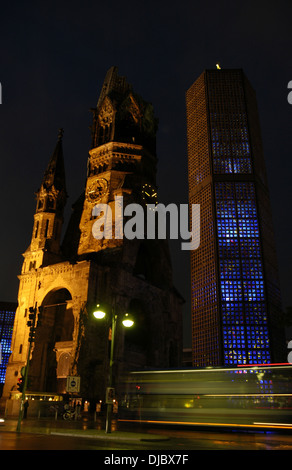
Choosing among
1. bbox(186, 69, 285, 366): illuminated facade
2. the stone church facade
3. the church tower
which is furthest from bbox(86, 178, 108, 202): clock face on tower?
bbox(186, 69, 285, 366): illuminated facade

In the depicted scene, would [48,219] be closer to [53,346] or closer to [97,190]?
[97,190]

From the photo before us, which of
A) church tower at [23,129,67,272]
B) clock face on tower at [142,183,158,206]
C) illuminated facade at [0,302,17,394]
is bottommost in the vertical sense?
illuminated facade at [0,302,17,394]

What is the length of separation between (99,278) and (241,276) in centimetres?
2144

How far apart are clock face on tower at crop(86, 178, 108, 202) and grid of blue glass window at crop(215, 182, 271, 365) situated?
17.5 meters

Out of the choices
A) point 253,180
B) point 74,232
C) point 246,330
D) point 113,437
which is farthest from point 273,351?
point 113,437

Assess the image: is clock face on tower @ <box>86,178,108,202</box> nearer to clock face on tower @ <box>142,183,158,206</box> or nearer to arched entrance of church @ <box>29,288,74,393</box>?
clock face on tower @ <box>142,183,158,206</box>

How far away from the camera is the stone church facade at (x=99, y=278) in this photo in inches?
1694

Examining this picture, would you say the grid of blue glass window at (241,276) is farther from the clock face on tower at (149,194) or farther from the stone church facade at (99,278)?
the clock face on tower at (149,194)

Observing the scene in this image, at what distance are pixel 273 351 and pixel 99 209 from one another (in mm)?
30600

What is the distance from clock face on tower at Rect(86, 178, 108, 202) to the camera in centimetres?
5447

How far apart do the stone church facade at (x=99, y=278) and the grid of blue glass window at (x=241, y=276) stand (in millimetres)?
8261

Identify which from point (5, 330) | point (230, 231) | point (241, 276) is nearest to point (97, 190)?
point (230, 231)

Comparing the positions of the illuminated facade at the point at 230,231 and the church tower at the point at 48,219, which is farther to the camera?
the illuminated facade at the point at 230,231

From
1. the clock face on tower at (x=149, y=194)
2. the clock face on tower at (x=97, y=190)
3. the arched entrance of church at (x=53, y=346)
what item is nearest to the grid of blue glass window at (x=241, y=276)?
the clock face on tower at (x=149, y=194)
